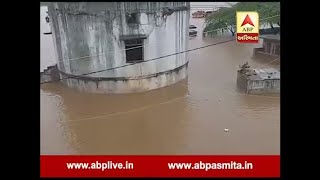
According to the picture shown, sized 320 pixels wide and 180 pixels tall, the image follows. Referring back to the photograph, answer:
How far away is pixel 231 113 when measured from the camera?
1207 cm

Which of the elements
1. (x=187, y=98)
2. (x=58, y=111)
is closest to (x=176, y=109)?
(x=187, y=98)

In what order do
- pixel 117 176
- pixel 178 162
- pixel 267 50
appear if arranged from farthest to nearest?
pixel 267 50
pixel 178 162
pixel 117 176

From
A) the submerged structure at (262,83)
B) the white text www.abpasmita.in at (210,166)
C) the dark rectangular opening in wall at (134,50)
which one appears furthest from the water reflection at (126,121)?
the white text www.abpasmita.in at (210,166)

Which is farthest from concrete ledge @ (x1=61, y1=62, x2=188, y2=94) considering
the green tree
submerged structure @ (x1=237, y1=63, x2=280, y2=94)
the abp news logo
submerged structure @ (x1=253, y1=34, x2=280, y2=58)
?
the green tree

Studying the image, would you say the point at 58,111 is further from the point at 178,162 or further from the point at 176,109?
the point at 178,162

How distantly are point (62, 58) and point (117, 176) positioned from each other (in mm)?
8627

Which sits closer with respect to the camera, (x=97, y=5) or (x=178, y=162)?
(x=178, y=162)

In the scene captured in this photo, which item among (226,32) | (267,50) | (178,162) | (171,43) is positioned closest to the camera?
(178,162)

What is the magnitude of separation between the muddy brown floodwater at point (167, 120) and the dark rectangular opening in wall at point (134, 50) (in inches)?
51.2

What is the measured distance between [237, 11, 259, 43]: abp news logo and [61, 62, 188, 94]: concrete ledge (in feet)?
19.4

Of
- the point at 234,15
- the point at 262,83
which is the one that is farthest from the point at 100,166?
the point at 234,15

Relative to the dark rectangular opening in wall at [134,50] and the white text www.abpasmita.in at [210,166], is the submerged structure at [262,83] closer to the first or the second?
the dark rectangular opening in wall at [134,50]

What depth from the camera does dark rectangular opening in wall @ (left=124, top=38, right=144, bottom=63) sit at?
44.1 feet

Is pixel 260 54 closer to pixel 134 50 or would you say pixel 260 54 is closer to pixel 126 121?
pixel 134 50
